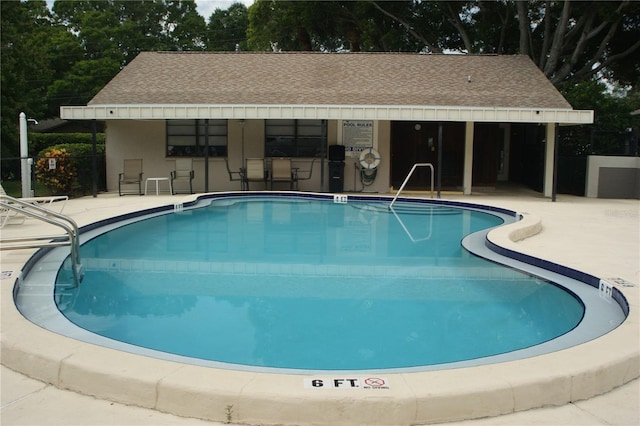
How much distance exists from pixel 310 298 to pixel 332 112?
9153 mm

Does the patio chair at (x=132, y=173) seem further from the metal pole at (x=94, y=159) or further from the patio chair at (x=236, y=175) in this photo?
the patio chair at (x=236, y=175)

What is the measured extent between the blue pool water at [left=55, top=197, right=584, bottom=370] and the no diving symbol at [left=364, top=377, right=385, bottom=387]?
909 mm

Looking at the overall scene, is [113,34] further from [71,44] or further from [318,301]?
[318,301]

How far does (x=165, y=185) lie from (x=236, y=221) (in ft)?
19.7

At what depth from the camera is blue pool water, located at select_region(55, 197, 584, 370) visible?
14.1ft

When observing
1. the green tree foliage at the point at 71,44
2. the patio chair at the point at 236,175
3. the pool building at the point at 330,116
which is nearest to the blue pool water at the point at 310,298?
the pool building at the point at 330,116

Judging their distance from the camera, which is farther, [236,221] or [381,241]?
[236,221]

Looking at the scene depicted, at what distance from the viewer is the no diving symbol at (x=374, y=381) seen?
2.90 meters

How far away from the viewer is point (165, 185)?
16.2 meters

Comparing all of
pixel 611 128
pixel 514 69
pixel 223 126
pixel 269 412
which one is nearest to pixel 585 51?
pixel 611 128

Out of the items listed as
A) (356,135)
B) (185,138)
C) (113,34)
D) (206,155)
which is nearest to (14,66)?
(185,138)

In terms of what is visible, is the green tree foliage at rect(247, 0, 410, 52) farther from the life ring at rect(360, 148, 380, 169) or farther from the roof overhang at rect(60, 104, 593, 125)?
the roof overhang at rect(60, 104, 593, 125)

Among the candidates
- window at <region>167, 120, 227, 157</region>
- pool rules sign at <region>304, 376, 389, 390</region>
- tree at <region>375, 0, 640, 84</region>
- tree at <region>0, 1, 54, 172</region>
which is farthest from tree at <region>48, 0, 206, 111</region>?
pool rules sign at <region>304, 376, 389, 390</region>

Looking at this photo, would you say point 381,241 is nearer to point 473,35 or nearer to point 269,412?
point 269,412
